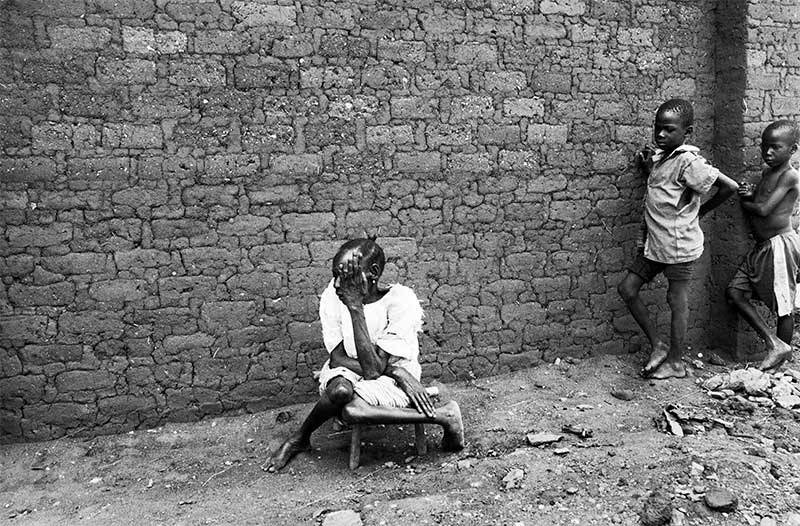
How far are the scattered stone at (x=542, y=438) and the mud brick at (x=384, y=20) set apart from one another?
9.55 feet

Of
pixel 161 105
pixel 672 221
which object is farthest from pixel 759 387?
pixel 161 105

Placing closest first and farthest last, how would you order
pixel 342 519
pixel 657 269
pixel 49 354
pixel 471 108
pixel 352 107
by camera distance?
pixel 342 519
pixel 49 354
pixel 352 107
pixel 471 108
pixel 657 269

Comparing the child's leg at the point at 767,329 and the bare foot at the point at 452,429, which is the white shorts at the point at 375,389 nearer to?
the bare foot at the point at 452,429

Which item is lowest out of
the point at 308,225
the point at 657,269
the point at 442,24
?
the point at 657,269

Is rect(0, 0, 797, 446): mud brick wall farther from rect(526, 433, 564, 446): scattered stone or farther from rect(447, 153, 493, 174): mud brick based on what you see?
rect(526, 433, 564, 446): scattered stone

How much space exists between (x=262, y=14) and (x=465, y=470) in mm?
3167

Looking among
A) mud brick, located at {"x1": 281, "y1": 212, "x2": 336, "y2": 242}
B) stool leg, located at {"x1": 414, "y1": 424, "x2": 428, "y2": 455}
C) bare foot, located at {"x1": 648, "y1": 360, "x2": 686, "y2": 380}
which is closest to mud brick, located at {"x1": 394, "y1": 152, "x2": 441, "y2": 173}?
mud brick, located at {"x1": 281, "y1": 212, "x2": 336, "y2": 242}

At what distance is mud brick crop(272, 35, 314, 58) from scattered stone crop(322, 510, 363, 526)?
115 inches

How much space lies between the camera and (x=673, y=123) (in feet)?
16.4

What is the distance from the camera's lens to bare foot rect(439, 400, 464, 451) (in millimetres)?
4145

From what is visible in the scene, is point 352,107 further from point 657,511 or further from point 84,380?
point 657,511

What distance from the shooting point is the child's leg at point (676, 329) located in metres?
5.26

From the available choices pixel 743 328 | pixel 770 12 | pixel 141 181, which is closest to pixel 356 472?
pixel 141 181

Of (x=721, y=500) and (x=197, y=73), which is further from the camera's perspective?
(x=197, y=73)
